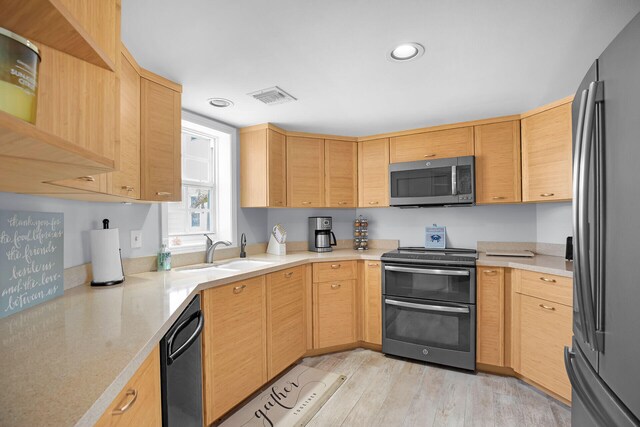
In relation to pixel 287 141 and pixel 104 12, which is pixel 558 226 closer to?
pixel 287 141

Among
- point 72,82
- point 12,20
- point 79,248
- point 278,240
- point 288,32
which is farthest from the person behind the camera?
point 278,240

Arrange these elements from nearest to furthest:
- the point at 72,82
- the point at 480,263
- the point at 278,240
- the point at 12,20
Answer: the point at 12,20 → the point at 72,82 → the point at 480,263 → the point at 278,240

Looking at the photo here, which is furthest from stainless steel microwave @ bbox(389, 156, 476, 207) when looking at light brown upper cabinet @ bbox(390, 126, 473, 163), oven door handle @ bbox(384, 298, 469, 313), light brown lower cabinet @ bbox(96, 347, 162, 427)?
light brown lower cabinet @ bbox(96, 347, 162, 427)

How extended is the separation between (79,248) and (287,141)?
197 cm

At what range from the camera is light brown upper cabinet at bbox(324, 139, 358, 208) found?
10.9ft

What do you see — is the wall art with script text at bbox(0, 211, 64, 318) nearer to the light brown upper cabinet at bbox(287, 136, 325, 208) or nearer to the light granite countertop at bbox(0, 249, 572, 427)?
the light granite countertop at bbox(0, 249, 572, 427)

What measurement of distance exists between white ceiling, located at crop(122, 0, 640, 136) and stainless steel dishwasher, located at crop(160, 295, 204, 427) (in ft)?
4.35

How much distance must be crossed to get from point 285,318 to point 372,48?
199 cm

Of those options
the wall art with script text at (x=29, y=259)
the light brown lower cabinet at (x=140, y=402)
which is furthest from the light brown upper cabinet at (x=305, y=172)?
the light brown lower cabinet at (x=140, y=402)

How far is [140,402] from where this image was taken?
920 millimetres

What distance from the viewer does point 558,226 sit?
2.75 metres

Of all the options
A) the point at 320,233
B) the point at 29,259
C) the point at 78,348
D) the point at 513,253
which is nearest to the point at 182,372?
the point at 78,348

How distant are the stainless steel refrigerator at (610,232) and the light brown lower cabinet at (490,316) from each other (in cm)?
154

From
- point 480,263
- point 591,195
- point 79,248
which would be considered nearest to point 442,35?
point 591,195
